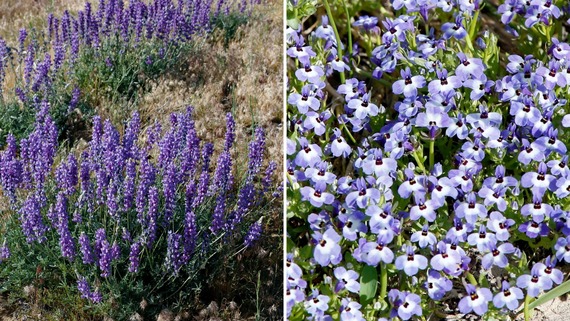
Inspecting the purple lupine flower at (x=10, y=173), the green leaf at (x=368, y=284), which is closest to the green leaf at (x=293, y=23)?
the green leaf at (x=368, y=284)

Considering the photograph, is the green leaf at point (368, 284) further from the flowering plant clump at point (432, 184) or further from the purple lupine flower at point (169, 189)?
the purple lupine flower at point (169, 189)

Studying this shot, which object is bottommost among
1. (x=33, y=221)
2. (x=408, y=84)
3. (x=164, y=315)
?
(x=164, y=315)

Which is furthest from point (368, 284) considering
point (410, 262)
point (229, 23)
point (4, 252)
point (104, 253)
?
point (229, 23)

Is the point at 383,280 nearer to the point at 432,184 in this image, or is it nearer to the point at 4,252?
the point at 432,184

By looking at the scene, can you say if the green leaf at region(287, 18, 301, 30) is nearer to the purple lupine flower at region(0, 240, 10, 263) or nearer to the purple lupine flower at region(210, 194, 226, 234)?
the purple lupine flower at region(210, 194, 226, 234)

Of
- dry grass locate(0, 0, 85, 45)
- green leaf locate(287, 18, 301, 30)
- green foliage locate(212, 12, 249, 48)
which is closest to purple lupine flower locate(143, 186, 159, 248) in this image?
green leaf locate(287, 18, 301, 30)

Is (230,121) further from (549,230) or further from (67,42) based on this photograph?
(67,42)
